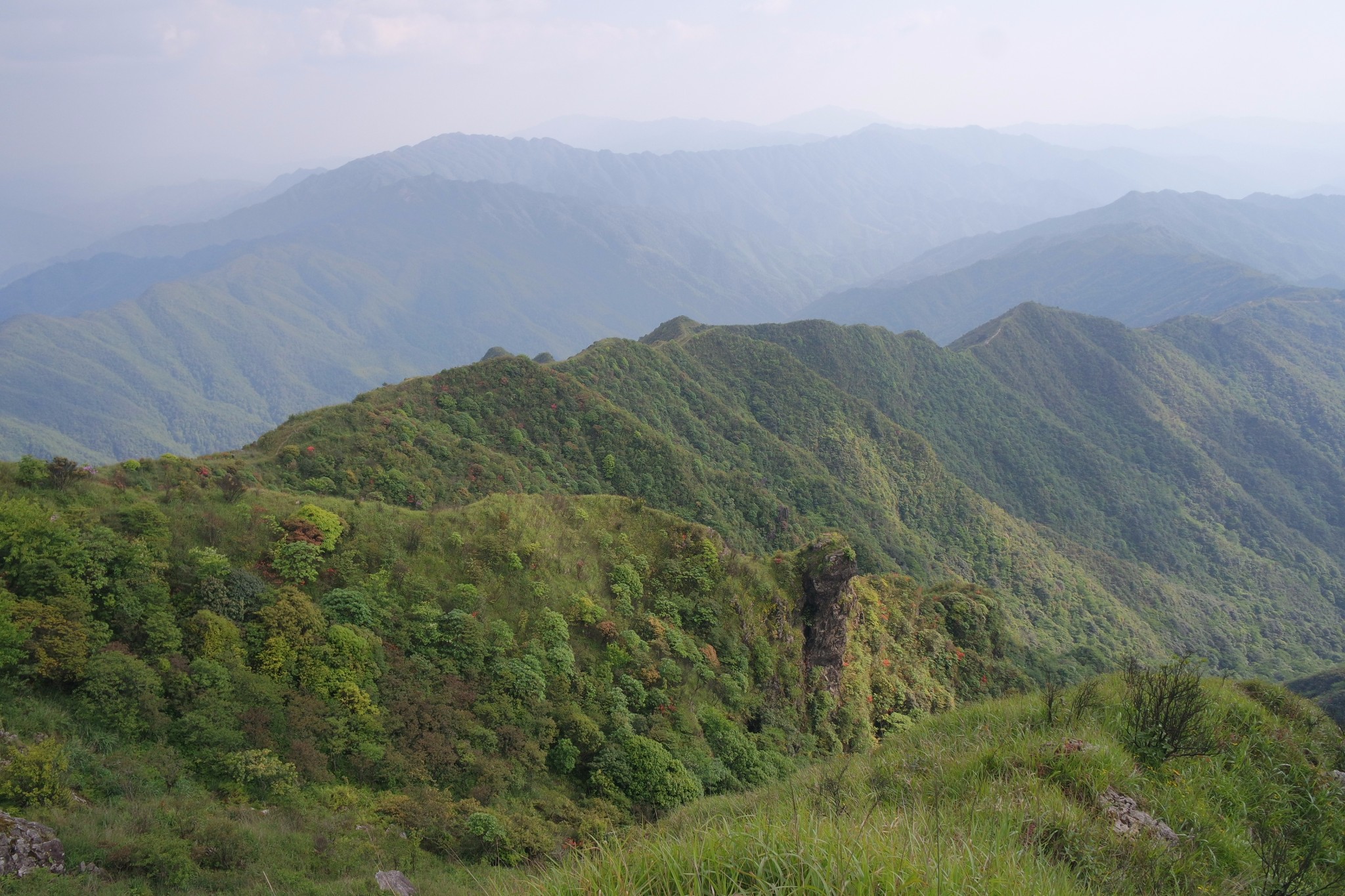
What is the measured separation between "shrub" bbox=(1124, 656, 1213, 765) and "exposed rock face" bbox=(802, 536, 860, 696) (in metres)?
20.9

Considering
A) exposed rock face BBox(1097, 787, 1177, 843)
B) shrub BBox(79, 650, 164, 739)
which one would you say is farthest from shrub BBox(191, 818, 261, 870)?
exposed rock face BBox(1097, 787, 1177, 843)

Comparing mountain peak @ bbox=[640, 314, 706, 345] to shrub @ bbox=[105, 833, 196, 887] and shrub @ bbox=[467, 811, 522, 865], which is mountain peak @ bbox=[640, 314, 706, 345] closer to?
shrub @ bbox=[467, 811, 522, 865]

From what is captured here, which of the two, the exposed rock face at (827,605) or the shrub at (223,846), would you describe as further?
the exposed rock face at (827,605)

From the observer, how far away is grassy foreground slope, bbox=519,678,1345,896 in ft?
14.9

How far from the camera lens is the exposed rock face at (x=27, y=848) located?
10.2 metres

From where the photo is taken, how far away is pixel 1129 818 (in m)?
7.24

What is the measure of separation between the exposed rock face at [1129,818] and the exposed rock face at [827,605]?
2279cm

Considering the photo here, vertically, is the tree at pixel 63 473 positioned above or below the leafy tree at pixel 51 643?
above

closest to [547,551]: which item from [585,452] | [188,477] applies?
[188,477]

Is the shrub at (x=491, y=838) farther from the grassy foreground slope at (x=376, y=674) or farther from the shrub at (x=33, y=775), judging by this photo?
the shrub at (x=33, y=775)

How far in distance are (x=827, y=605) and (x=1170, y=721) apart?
22.0m

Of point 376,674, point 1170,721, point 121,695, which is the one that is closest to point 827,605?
point 376,674

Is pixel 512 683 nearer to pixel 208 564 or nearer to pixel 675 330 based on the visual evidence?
pixel 208 564

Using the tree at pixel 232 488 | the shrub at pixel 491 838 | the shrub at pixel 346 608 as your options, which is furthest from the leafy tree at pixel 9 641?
the shrub at pixel 491 838
